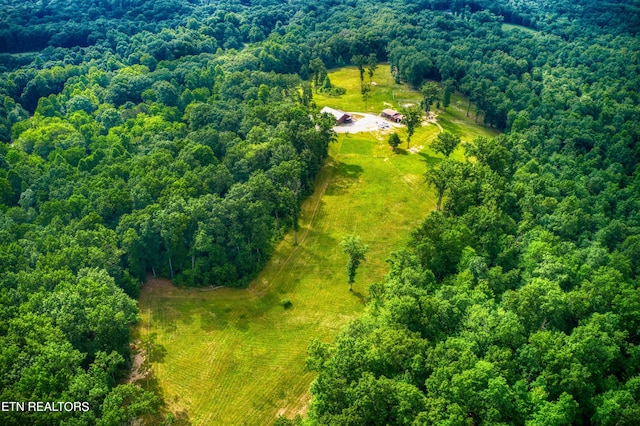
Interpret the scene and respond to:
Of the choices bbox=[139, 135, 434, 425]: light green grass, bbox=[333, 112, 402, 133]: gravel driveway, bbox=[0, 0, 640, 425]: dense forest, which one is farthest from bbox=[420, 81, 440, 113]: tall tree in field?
bbox=[139, 135, 434, 425]: light green grass

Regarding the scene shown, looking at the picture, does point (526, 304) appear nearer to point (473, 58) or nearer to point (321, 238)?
point (321, 238)

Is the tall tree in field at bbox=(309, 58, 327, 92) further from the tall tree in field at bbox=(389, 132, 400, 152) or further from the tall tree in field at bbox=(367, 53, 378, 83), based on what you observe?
the tall tree in field at bbox=(389, 132, 400, 152)

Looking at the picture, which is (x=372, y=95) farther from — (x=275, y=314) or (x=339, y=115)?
(x=275, y=314)

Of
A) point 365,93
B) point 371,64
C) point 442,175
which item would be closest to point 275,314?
point 442,175

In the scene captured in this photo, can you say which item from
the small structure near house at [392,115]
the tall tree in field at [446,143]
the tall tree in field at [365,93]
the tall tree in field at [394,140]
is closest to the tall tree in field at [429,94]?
the small structure near house at [392,115]

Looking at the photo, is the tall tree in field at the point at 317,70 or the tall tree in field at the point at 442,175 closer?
the tall tree in field at the point at 442,175

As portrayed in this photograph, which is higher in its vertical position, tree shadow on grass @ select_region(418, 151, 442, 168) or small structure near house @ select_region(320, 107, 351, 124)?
small structure near house @ select_region(320, 107, 351, 124)

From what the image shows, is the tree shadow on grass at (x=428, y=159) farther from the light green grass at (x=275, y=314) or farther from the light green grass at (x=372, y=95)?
the light green grass at (x=372, y=95)
